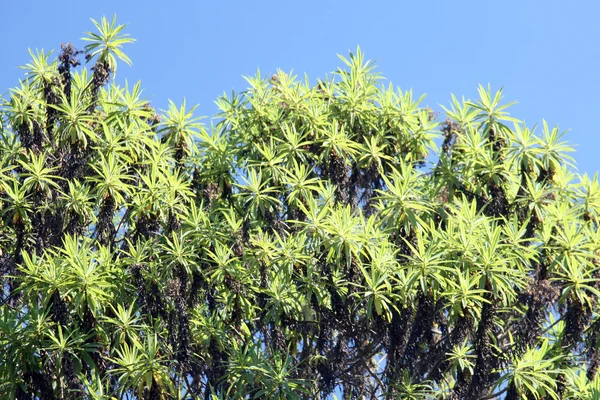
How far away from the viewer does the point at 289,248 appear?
38.9 ft

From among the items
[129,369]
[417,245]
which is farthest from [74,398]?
[417,245]

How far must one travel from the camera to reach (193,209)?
1252 centimetres

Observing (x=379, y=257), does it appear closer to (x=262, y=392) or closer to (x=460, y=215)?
(x=460, y=215)

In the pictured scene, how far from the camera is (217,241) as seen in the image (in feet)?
40.1

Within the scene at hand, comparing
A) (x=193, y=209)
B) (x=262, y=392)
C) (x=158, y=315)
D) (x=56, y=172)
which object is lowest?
(x=262, y=392)

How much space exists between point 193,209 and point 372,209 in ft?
6.84

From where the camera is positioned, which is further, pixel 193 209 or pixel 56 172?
pixel 56 172

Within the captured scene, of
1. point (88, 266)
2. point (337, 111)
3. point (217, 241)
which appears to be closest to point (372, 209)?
point (337, 111)

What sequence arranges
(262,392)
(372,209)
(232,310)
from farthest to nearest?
(372,209)
(232,310)
(262,392)

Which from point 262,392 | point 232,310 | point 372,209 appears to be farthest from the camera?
point 372,209

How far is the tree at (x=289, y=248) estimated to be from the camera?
38.1 ft

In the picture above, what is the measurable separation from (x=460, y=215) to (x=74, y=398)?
427cm

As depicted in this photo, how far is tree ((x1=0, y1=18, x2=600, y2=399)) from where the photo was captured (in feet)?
38.1

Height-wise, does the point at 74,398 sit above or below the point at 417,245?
below
